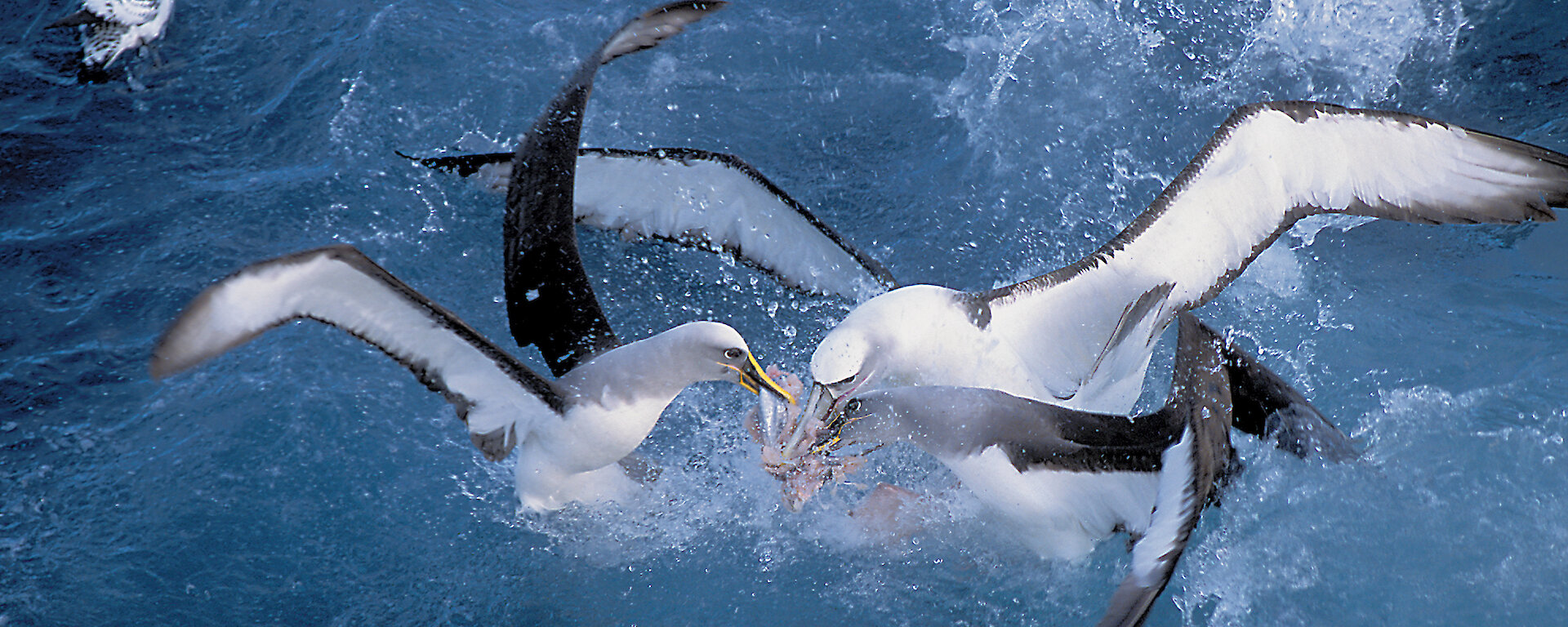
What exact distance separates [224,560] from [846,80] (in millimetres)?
4922

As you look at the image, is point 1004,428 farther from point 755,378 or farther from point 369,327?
point 369,327

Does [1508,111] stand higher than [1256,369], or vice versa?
[1508,111]

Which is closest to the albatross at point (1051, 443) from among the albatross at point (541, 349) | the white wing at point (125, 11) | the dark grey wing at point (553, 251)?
the albatross at point (541, 349)

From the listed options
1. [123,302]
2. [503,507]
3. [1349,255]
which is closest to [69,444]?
[123,302]

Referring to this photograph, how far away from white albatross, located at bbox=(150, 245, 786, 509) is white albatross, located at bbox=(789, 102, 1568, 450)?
815mm

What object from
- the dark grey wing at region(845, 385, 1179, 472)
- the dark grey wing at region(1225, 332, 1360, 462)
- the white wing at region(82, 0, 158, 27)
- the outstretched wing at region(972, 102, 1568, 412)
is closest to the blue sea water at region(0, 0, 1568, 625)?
the dark grey wing at region(1225, 332, 1360, 462)

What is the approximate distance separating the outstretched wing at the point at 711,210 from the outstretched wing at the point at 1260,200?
1.23 meters

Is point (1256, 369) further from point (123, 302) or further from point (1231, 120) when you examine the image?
point (123, 302)

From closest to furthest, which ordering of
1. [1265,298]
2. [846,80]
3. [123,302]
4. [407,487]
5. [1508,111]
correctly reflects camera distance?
[407,487] → [123,302] → [1265,298] → [1508,111] → [846,80]

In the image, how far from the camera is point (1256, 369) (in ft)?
16.2

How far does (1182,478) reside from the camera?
3.53 meters

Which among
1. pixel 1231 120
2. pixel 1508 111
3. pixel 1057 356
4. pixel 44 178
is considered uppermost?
pixel 1231 120

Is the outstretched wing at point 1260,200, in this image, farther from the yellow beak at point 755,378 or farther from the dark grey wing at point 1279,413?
the yellow beak at point 755,378

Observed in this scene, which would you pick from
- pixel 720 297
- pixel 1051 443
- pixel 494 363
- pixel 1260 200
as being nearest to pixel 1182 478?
pixel 1051 443
